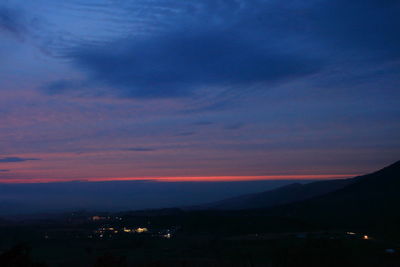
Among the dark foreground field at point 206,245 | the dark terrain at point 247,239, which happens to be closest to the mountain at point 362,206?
the dark terrain at point 247,239

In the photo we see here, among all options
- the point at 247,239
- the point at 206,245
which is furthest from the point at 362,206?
the point at 206,245

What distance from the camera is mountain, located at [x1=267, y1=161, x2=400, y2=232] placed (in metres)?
89.9

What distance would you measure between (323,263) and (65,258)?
31.7 meters

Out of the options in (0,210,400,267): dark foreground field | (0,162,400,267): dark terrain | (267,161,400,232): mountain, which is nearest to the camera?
(0,210,400,267): dark foreground field

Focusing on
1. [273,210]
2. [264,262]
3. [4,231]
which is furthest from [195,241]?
[273,210]

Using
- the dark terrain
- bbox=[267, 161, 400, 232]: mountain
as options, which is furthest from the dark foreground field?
bbox=[267, 161, 400, 232]: mountain

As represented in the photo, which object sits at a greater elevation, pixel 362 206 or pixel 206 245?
pixel 362 206

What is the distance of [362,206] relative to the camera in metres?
107

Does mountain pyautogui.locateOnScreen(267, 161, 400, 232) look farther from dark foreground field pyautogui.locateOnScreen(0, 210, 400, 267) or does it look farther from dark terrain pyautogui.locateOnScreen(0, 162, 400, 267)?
dark foreground field pyautogui.locateOnScreen(0, 210, 400, 267)

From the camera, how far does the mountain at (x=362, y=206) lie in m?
89.9

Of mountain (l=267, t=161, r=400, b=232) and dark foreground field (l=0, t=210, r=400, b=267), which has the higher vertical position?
mountain (l=267, t=161, r=400, b=232)

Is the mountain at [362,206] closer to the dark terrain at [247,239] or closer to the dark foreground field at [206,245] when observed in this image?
the dark terrain at [247,239]

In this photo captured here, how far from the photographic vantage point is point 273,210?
123062mm

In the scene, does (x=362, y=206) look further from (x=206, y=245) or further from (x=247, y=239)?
(x=206, y=245)
